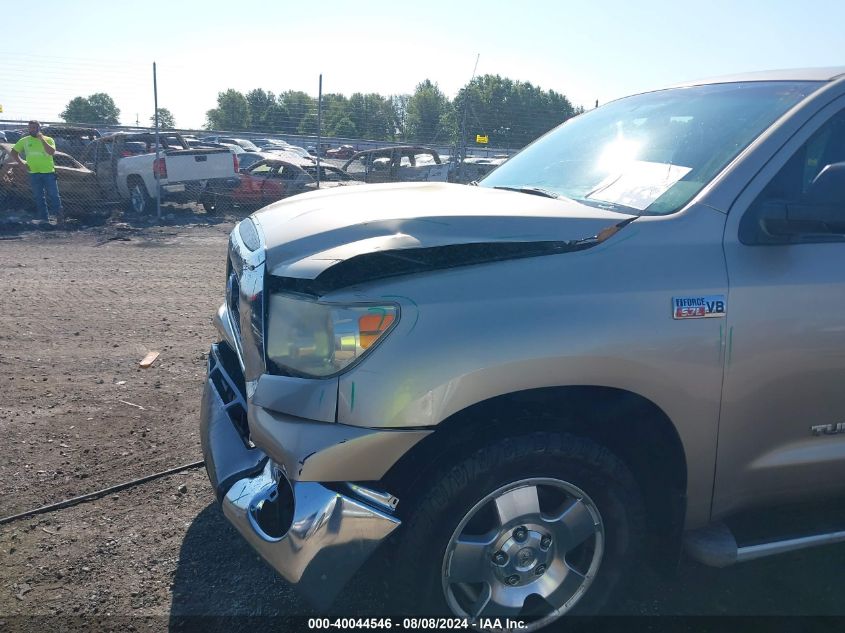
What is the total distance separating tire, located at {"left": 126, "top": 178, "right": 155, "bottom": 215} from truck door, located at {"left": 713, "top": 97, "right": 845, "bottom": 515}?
1396cm

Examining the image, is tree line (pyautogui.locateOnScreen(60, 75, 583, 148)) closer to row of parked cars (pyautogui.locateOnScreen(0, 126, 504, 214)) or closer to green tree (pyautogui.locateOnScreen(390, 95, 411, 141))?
green tree (pyautogui.locateOnScreen(390, 95, 411, 141))

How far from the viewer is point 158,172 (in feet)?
45.3

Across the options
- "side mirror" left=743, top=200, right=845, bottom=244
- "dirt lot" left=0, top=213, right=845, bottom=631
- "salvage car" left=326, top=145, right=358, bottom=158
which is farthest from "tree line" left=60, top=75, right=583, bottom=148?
"side mirror" left=743, top=200, right=845, bottom=244

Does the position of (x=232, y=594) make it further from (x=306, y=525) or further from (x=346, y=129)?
(x=346, y=129)

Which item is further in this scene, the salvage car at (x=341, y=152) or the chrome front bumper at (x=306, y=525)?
the salvage car at (x=341, y=152)

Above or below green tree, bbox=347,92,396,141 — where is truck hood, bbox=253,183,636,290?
below

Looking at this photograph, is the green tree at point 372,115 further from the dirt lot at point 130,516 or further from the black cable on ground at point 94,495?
the black cable on ground at point 94,495

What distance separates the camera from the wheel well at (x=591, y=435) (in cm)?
225

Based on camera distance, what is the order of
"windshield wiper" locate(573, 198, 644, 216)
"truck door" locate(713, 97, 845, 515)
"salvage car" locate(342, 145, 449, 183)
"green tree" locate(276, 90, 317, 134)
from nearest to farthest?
"truck door" locate(713, 97, 845, 515)
"windshield wiper" locate(573, 198, 644, 216)
"green tree" locate(276, 90, 317, 134)
"salvage car" locate(342, 145, 449, 183)

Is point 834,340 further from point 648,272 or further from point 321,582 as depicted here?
point 321,582

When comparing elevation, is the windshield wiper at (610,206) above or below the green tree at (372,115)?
below

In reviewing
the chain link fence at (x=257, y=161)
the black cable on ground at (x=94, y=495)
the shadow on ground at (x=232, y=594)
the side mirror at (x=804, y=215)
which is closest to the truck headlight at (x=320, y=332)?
the shadow on ground at (x=232, y=594)

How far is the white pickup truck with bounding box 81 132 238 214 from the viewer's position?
14391 millimetres

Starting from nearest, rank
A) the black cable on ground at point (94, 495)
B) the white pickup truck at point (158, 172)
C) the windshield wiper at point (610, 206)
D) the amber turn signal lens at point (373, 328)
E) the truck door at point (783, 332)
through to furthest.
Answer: the amber turn signal lens at point (373, 328)
the truck door at point (783, 332)
the windshield wiper at point (610, 206)
the black cable on ground at point (94, 495)
the white pickup truck at point (158, 172)
